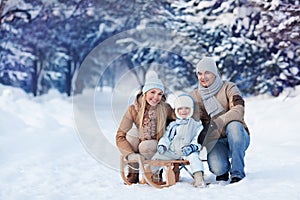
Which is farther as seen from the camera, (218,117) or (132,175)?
(132,175)

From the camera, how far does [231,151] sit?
3939mm

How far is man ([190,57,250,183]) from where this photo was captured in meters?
3.96

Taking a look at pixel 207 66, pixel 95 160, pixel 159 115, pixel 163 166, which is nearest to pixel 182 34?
pixel 95 160

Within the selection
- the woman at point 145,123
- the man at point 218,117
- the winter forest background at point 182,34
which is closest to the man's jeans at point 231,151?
the man at point 218,117

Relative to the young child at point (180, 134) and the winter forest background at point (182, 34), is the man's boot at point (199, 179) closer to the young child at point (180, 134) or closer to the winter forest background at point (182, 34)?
the young child at point (180, 134)

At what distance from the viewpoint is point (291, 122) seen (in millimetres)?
8953

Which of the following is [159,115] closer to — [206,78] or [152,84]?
[152,84]

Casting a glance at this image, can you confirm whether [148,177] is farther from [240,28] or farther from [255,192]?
[240,28]

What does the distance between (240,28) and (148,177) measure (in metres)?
10.8

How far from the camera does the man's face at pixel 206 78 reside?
4.14 m

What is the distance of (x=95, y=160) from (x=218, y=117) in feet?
8.63

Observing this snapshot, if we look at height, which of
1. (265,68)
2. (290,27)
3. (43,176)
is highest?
(290,27)

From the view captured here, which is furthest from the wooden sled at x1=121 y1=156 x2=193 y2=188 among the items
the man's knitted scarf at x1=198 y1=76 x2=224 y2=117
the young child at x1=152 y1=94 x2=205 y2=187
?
the man's knitted scarf at x1=198 y1=76 x2=224 y2=117

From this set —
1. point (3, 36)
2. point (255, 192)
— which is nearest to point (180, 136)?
point (255, 192)
